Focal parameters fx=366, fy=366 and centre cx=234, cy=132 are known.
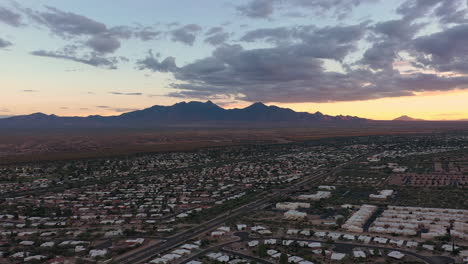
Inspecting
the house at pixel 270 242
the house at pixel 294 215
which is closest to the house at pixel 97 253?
the house at pixel 270 242

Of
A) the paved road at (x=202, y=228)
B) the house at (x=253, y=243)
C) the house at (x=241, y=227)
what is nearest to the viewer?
the paved road at (x=202, y=228)

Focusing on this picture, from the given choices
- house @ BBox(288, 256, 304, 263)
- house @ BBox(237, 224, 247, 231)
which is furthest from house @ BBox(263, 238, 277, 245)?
house @ BBox(237, 224, 247, 231)

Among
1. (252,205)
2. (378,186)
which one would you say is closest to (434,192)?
(378,186)

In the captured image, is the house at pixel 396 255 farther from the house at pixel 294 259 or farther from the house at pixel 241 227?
the house at pixel 241 227

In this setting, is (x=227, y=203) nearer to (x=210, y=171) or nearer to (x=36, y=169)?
(x=210, y=171)

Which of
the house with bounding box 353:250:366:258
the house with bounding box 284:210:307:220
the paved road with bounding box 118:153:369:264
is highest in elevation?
the house with bounding box 284:210:307:220

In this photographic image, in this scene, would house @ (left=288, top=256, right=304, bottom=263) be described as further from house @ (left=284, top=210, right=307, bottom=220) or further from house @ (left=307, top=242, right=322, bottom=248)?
house @ (left=284, top=210, right=307, bottom=220)

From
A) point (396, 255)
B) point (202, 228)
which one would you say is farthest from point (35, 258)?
point (396, 255)

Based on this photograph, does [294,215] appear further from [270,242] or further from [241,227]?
[270,242]
